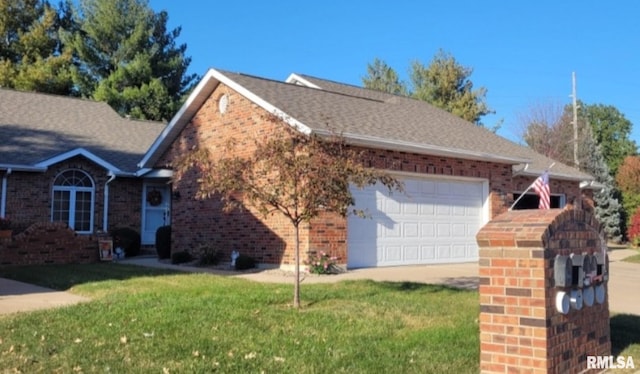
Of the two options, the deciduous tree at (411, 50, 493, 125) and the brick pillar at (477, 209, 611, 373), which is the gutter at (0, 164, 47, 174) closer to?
the brick pillar at (477, 209, 611, 373)

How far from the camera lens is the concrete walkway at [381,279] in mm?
9352

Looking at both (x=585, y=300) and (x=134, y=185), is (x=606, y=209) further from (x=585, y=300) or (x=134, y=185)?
(x=585, y=300)

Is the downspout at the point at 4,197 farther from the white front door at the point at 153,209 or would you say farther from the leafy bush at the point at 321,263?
the leafy bush at the point at 321,263

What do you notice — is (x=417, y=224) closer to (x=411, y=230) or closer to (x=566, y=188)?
(x=411, y=230)

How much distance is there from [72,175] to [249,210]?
7.12 meters

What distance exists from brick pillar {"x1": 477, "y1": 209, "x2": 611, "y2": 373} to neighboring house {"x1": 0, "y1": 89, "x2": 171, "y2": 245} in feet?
48.9

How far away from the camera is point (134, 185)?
20125 millimetres

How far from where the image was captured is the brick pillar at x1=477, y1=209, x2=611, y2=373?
16.4 feet

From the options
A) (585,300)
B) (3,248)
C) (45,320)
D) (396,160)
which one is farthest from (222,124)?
(585,300)

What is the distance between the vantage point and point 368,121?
52.3ft

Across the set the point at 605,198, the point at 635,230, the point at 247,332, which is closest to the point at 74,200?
the point at 247,332

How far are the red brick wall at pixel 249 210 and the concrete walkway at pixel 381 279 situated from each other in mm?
838

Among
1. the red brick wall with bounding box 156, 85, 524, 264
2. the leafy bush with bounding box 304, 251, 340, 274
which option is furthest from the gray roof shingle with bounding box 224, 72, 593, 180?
the leafy bush with bounding box 304, 251, 340, 274

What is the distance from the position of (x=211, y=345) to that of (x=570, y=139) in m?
38.8
